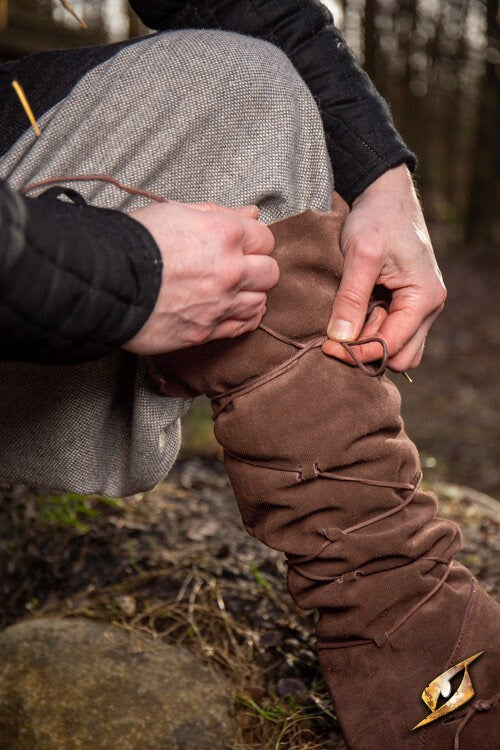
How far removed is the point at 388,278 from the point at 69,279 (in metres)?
0.60

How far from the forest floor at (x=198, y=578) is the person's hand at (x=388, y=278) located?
31.8 inches

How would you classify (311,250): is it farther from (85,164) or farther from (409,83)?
(409,83)

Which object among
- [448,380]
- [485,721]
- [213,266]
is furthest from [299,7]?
[448,380]

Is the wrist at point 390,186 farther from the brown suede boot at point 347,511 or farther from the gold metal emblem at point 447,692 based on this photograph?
the gold metal emblem at point 447,692

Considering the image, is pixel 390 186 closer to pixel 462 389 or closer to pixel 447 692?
pixel 447 692

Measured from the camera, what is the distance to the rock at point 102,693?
1.51 meters

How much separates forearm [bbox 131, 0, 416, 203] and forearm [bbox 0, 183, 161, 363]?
553 millimetres

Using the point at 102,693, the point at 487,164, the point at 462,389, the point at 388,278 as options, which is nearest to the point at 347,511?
the point at 388,278

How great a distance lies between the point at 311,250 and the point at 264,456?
0.35 metres

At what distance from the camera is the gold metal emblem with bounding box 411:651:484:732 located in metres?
1.28

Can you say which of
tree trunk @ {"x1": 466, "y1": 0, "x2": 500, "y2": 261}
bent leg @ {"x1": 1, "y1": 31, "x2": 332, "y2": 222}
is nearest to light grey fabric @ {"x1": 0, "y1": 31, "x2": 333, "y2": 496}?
bent leg @ {"x1": 1, "y1": 31, "x2": 332, "y2": 222}

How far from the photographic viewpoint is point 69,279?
972 millimetres

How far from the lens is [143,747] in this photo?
149 centimetres

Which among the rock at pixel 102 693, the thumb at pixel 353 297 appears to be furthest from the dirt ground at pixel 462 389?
the thumb at pixel 353 297
